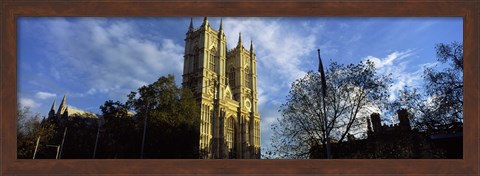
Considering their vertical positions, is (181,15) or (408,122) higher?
(181,15)

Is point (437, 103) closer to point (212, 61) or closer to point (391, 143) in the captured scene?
point (391, 143)

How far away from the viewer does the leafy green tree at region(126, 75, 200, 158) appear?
11.7 metres

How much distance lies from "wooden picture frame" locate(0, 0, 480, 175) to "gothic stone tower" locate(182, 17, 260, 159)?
11.8 meters

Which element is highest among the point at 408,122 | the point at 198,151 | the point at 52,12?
the point at 52,12

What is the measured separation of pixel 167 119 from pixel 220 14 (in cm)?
875

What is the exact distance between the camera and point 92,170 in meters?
4.33

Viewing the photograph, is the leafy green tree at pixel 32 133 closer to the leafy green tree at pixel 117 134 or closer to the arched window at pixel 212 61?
the leafy green tree at pixel 117 134

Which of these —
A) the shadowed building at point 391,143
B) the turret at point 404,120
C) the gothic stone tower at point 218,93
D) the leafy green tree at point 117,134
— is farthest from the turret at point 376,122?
the gothic stone tower at point 218,93

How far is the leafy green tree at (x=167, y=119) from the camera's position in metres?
11.7

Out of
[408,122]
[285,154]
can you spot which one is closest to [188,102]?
[285,154]

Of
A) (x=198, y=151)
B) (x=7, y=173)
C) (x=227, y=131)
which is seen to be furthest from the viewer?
(x=227, y=131)

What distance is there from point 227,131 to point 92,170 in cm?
1511

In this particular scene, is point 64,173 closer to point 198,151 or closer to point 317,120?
point 317,120

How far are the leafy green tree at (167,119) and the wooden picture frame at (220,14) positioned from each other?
6.59 m
